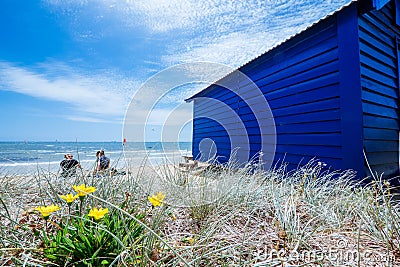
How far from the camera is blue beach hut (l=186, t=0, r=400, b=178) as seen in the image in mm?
2947

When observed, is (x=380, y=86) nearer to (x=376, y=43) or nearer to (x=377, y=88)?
(x=377, y=88)

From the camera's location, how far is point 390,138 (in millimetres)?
3498

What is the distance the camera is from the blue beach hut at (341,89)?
2947 mm

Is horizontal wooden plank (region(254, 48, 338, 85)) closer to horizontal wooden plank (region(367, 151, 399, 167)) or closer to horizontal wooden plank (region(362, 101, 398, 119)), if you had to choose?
horizontal wooden plank (region(362, 101, 398, 119))

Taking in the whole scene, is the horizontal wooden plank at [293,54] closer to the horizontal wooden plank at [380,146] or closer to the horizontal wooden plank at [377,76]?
the horizontal wooden plank at [377,76]

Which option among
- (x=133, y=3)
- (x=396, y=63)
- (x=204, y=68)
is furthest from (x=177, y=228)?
(x=204, y=68)

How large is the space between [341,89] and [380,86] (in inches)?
29.2

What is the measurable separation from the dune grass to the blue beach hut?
42.7 inches

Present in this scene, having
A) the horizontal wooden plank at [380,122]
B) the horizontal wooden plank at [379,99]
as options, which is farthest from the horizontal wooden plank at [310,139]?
the horizontal wooden plank at [379,99]

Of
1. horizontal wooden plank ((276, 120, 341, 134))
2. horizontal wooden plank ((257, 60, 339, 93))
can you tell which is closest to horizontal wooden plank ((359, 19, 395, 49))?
horizontal wooden plank ((257, 60, 339, 93))

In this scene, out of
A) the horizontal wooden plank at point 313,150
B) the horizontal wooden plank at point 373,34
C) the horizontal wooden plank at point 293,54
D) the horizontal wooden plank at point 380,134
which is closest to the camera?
the horizontal wooden plank at point 380,134

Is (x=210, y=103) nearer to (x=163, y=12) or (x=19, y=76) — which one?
(x=163, y=12)

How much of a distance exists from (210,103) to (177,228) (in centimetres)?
682

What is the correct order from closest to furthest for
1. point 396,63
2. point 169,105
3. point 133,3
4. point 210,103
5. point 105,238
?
point 105,238
point 133,3
point 396,63
point 169,105
point 210,103
